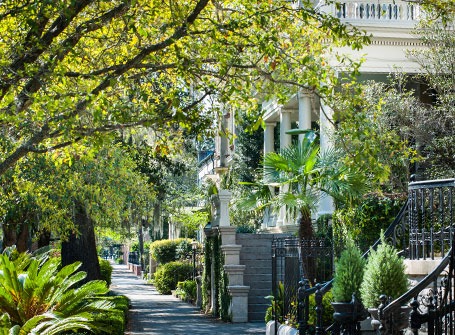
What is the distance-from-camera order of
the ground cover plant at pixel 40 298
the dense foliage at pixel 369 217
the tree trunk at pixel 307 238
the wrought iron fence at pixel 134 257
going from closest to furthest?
1. the ground cover plant at pixel 40 298
2. the tree trunk at pixel 307 238
3. the dense foliage at pixel 369 217
4. the wrought iron fence at pixel 134 257

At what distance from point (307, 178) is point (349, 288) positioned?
7.46 meters

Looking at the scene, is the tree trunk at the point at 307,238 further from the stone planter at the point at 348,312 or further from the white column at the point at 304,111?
the white column at the point at 304,111

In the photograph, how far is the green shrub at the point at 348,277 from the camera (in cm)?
1235

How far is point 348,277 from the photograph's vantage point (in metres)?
12.4

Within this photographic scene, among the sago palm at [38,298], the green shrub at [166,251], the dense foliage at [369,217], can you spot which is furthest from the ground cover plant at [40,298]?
the green shrub at [166,251]

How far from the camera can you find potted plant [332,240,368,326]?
11859 mm

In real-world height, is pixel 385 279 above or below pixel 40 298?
above

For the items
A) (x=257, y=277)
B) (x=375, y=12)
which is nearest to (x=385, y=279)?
(x=257, y=277)

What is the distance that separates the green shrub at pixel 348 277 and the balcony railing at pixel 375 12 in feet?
41.7

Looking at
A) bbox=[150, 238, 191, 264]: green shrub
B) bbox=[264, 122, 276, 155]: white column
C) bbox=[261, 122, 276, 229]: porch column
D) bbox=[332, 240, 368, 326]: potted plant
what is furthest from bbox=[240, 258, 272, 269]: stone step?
bbox=[150, 238, 191, 264]: green shrub

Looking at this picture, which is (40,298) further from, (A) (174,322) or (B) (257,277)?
(B) (257,277)

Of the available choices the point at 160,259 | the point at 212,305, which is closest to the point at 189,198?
the point at 160,259

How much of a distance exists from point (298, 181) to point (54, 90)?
7.99 meters

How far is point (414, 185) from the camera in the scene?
12875mm
